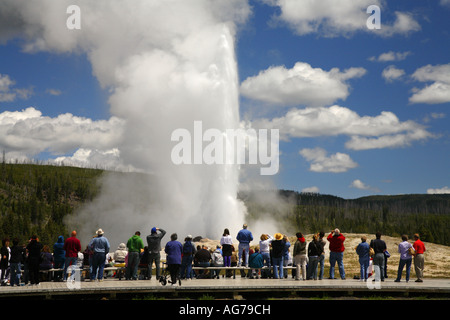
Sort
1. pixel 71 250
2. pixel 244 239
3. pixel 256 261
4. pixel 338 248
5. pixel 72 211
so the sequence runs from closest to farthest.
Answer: pixel 71 250 < pixel 338 248 < pixel 256 261 < pixel 244 239 < pixel 72 211

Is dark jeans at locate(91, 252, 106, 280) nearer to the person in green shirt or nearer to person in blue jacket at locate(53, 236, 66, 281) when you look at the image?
the person in green shirt

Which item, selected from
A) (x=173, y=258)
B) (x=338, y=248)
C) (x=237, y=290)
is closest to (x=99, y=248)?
(x=173, y=258)

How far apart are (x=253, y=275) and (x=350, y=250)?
1720cm

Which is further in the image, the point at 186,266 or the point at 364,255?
the point at 186,266

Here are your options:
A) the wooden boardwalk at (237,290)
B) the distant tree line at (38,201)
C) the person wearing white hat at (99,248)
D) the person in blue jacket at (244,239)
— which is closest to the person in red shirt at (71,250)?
the person wearing white hat at (99,248)

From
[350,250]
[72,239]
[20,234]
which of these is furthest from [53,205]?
[72,239]

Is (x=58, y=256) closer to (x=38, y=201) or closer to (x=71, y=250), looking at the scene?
(x=71, y=250)

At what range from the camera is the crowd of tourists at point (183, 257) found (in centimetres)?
1484

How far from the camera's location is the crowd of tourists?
14.8 metres

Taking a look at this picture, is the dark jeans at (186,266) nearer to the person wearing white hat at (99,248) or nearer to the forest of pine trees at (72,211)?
the person wearing white hat at (99,248)

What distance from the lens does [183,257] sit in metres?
16.6

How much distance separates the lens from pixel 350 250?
107 feet
